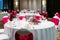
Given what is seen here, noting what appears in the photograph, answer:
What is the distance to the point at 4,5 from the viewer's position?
16359mm

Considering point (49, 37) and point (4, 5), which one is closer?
point (49, 37)

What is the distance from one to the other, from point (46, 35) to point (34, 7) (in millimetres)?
12523

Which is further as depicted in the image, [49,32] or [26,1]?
[26,1]

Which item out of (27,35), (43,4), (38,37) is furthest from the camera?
(43,4)

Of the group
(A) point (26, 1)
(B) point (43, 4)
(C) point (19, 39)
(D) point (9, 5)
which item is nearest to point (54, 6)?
(B) point (43, 4)

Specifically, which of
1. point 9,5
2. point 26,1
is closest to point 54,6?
point 26,1

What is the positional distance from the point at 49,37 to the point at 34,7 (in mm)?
12428

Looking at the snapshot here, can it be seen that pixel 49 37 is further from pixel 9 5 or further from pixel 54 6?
pixel 9 5

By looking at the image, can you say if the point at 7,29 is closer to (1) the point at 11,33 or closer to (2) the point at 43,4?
(1) the point at 11,33

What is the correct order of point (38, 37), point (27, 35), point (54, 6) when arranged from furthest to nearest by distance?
1. point (54, 6)
2. point (38, 37)
3. point (27, 35)

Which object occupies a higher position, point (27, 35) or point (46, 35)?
point (27, 35)

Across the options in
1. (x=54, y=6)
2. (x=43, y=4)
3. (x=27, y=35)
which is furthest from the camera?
(x=43, y=4)

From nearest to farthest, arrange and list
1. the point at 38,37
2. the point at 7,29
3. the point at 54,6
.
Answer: the point at 38,37, the point at 7,29, the point at 54,6

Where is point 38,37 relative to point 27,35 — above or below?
below
